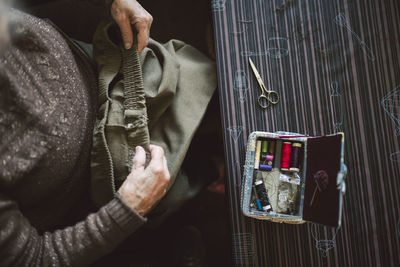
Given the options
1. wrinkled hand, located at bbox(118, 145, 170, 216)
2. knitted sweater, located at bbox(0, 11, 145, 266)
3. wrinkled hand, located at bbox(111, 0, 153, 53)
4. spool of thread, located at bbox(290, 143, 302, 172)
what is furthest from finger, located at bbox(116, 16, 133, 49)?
spool of thread, located at bbox(290, 143, 302, 172)

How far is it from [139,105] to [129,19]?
243 millimetres

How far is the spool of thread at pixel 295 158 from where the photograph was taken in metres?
0.71

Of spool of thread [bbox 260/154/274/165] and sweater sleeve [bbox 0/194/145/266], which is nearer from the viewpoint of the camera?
Result: sweater sleeve [bbox 0/194/145/266]

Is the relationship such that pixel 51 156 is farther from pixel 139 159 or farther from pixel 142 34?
pixel 142 34

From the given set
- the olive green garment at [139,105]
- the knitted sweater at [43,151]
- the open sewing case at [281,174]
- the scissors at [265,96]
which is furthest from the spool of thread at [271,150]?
the knitted sweater at [43,151]

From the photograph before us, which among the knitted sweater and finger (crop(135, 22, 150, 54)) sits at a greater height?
finger (crop(135, 22, 150, 54))

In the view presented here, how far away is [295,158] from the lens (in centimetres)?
71

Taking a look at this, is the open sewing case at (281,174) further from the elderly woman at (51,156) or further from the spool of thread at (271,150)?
the elderly woman at (51,156)

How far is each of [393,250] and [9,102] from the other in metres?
0.94

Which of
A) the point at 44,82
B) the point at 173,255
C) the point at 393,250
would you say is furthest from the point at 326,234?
the point at 44,82

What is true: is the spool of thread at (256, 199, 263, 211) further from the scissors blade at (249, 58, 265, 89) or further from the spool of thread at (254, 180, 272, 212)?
the scissors blade at (249, 58, 265, 89)

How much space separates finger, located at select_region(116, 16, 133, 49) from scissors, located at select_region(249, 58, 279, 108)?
1.09 ft

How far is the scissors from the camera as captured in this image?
2.52 feet

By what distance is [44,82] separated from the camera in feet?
2.09
